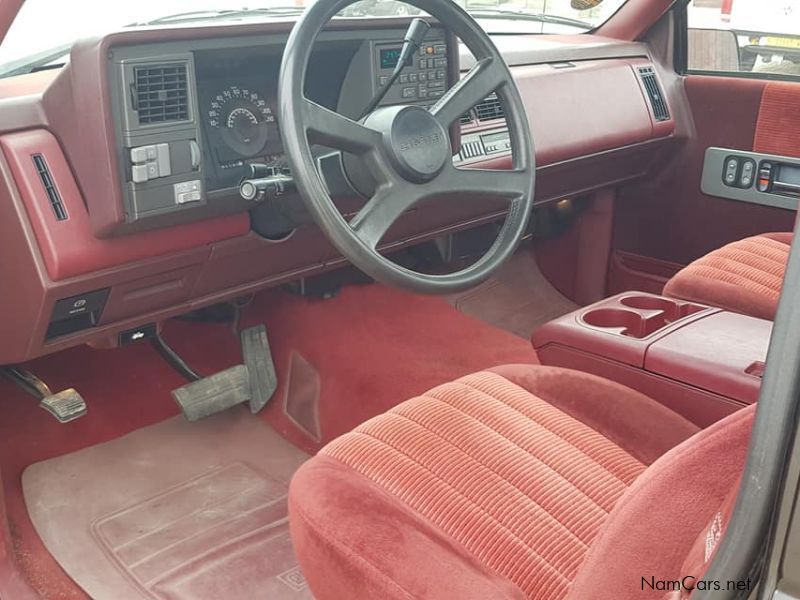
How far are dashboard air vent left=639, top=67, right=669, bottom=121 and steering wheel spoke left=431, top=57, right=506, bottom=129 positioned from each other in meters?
1.30

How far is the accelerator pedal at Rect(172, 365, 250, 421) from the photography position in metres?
2.18

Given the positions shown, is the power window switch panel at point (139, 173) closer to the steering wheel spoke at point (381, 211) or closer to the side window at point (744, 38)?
the steering wheel spoke at point (381, 211)

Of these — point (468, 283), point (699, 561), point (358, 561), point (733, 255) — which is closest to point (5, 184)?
point (468, 283)

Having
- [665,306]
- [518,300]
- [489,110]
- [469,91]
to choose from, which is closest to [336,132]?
[469,91]

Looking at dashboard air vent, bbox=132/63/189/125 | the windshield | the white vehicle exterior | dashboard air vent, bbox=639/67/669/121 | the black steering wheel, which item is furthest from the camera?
dashboard air vent, bbox=639/67/669/121

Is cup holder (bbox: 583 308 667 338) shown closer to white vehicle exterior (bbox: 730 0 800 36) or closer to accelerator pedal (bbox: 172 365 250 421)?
accelerator pedal (bbox: 172 365 250 421)

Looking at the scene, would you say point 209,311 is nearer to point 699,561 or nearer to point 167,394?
point 167,394

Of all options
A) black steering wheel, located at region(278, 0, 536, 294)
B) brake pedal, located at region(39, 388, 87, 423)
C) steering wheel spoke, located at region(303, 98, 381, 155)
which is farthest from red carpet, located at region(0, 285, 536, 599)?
steering wheel spoke, located at region(303, 98, 381, 155)

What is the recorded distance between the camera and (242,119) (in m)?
1.67

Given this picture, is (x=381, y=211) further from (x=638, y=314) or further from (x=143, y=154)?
(x=638, y=314)

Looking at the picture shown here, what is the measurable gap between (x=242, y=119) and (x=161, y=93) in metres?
0.20

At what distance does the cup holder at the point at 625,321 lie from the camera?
1.78 metres

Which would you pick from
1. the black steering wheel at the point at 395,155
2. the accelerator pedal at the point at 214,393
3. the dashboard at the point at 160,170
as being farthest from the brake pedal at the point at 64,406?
the black steering wheel at the point at 395,155

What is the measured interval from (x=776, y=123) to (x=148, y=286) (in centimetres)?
176
